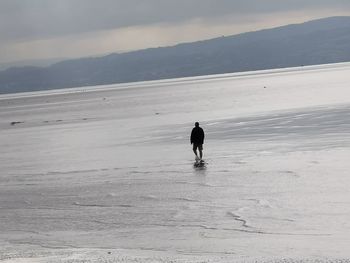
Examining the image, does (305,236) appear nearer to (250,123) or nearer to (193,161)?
(193,161)

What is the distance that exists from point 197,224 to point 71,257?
394 centimetres

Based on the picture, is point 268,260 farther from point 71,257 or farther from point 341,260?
point 71,257

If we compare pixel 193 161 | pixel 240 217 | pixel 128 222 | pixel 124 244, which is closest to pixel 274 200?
pixel 240 217

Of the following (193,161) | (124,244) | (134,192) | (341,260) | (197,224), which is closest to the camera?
(341,260)

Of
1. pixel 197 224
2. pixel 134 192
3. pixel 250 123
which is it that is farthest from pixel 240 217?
pixel 250 123

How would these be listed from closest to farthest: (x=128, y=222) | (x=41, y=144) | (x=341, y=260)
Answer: (x=341, y=260)
(x=128, y=222)
(x=41, y=144)

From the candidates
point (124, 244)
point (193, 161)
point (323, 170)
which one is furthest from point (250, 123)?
point (124, 244)

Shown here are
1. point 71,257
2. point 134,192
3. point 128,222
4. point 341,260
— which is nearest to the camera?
point 341,260

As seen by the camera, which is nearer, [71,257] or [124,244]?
[71,257]

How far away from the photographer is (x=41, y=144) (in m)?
52.0

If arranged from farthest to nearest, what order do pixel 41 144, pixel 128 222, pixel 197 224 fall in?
pixel 41 144
pixel 128 222
pixel 197 224

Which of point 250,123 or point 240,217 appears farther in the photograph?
point 250,123

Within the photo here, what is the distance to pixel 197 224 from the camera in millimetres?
17266

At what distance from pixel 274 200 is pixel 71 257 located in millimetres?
7222
